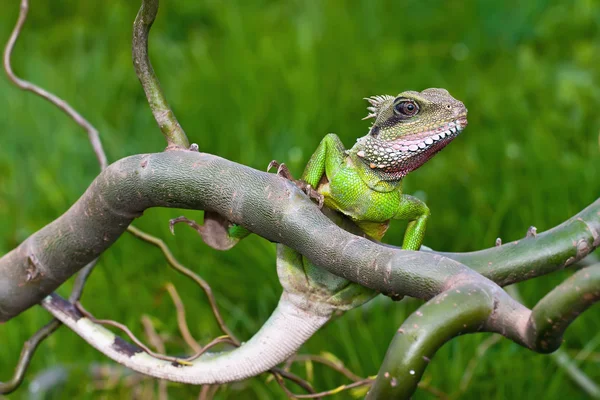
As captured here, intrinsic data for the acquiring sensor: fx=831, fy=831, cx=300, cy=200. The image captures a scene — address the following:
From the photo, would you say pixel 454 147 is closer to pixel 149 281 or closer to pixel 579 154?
pixel 579 154

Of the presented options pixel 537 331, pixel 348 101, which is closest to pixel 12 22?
pixel 348 101

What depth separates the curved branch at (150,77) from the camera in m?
1.36

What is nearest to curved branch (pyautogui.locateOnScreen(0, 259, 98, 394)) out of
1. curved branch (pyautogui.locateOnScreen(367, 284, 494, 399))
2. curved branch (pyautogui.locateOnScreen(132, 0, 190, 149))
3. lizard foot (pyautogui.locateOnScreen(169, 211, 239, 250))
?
lizard foot (pyautogui.locateOnScreen(169, 211, 239, 250))

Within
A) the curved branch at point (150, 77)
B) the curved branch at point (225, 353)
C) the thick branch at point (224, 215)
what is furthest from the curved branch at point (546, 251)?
the curved branch at point (150, 77)

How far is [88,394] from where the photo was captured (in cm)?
278

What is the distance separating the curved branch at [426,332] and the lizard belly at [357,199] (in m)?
0.46

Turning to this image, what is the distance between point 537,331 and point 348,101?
3014mm

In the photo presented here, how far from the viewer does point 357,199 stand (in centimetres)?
147

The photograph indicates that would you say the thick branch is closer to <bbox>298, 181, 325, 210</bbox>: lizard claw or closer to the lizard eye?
<bbox>298, 181, 325, 210</bbox>: lizard claw

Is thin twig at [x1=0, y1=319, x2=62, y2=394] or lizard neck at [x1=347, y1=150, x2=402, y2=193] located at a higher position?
lizard neck at [x1=347, y1=150, x2=402, y2=193]

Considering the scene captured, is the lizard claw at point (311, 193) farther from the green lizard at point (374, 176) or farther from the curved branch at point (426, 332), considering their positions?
the curved branch at point (426, 332)

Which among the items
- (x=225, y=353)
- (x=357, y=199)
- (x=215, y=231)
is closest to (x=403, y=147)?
(x=357, y=199)

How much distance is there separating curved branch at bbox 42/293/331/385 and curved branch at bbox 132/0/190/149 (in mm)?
341

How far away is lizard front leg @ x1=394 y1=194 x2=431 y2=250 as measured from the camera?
1505mm
